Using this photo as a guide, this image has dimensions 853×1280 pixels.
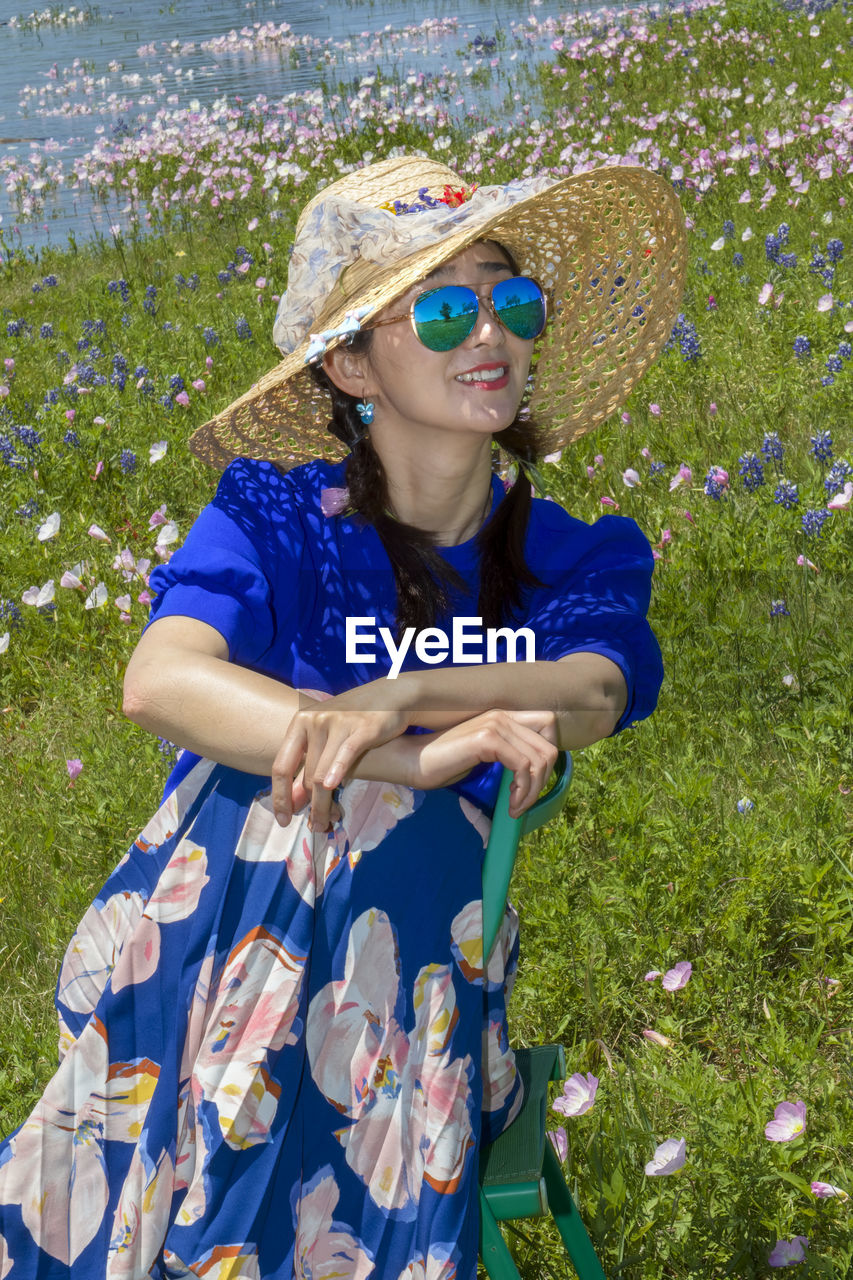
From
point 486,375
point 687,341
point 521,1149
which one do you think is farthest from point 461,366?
point 687,341

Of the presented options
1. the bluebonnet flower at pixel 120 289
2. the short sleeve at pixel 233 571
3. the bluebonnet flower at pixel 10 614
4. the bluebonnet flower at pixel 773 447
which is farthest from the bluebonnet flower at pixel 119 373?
the short sleeve at pixel 233 571

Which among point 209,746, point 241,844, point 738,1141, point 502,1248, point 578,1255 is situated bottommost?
point 738,1141

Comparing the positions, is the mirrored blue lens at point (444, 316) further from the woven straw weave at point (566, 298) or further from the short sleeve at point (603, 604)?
the short sleeve at point (603, 604)

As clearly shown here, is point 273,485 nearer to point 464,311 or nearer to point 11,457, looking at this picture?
point 464,311

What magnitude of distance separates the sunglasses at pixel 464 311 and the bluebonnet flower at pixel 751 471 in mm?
2466

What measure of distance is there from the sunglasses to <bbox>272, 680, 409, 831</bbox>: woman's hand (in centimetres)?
69

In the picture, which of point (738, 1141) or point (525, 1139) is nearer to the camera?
point (525, 1139)

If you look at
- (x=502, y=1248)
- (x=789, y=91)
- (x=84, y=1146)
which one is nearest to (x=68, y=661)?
(x=84, y=1146)

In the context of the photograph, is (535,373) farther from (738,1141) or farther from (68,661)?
(68,661)

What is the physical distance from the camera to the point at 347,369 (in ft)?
7.25

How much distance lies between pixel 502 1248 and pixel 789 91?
8.91 metres

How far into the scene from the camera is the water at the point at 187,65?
45.1 feet

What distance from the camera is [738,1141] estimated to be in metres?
2.42

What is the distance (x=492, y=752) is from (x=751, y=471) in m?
3.06
